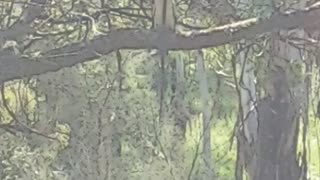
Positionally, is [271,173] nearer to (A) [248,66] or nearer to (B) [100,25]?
(A) [248,66]

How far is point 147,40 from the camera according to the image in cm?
290

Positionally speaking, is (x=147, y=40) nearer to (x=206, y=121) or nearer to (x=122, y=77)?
(x=122, y=77)

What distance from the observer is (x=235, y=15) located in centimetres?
350

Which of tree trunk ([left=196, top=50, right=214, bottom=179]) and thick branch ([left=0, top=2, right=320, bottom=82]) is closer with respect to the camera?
thick branch ([left=0, top=2, right=320, bottom=82])

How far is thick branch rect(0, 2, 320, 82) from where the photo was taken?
289cm

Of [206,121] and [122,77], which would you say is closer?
[122,77]

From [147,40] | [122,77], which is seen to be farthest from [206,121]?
[147,40]

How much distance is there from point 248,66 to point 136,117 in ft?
7.32

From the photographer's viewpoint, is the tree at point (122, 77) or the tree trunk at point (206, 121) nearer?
the tree at point (122, 77)

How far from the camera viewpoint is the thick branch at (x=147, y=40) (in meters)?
2.89

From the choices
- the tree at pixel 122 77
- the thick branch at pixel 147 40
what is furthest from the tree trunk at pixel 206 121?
the thick branch at pixel 147 40

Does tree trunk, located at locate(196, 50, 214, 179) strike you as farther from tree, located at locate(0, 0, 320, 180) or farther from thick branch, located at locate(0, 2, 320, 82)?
thick branch, located at locate(0, 2, 320, 82)

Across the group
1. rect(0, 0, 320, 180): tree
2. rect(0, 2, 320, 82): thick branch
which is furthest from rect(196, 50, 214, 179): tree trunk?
rect(0, 2, 320, 82): thick branch

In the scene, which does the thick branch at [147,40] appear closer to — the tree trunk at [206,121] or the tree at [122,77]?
the tree at [122,77]
